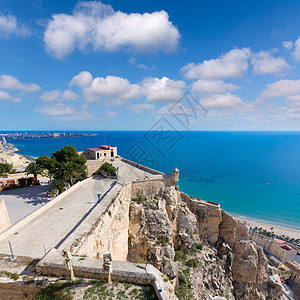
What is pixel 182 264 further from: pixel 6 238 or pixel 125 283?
pixel 6 238

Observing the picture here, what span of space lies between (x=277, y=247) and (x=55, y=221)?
45283mm

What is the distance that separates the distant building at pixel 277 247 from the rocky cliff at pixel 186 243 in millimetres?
19237

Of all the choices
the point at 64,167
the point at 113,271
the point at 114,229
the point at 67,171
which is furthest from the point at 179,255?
the point at 64,167

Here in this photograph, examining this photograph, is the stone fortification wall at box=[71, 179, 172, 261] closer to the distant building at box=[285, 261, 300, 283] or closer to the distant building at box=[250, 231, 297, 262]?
the distant building at box=[250, 231, 297, 262]

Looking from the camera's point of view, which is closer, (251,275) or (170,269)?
(170,269)

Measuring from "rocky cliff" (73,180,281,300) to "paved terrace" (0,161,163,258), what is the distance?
143 centimetres

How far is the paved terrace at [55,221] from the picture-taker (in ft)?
26.4

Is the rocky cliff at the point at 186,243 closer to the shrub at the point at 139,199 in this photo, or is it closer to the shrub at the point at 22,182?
the shrub at the point at 139,199

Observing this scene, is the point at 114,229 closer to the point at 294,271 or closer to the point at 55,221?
the point at 55,221

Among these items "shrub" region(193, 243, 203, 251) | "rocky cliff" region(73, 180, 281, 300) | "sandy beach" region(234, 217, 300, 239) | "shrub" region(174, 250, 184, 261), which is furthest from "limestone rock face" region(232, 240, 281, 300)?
"sandy beach" region(234, 217, 300, 239)

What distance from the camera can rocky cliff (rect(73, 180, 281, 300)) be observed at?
14.5 meters

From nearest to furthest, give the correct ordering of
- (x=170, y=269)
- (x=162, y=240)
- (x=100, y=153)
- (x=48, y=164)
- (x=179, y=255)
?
(x=170, y=269), (x=162, y=240), (x=179, y=255), (x=48, y=164), (x=100, y=153)

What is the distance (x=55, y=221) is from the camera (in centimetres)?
1036

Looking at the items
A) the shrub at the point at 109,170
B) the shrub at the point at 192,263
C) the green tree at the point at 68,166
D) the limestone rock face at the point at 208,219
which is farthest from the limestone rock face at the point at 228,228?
the green tree at the point at 68,166
